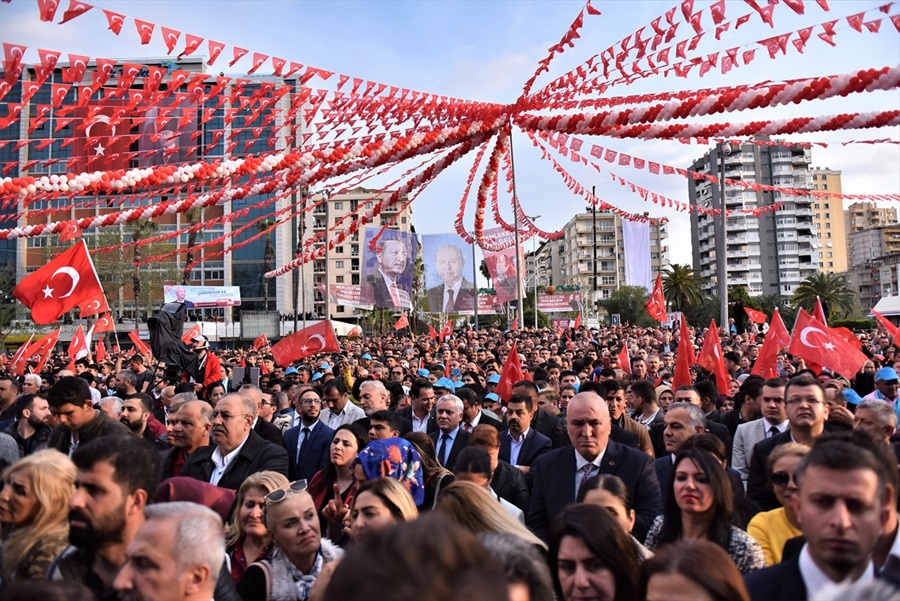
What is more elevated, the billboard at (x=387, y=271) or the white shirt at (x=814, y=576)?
the billboard at (x=387, y=271)

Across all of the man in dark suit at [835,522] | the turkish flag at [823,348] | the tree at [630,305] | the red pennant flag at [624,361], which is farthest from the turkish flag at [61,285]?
the tree at [630,305]

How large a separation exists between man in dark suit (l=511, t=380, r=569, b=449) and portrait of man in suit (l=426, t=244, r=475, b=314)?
19403 millimetres

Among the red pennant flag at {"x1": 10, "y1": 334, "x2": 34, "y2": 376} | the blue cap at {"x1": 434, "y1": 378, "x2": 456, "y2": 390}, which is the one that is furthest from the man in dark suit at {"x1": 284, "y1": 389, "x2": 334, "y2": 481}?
the red pennant flag at {"x1": 10, "y1": 334, "x2": 34, "y2": 376}

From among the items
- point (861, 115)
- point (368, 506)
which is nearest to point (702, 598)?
point (368, 506)

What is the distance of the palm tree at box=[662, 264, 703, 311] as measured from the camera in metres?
67.5

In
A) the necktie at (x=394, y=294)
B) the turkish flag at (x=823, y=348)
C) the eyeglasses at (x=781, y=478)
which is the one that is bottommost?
the eyeglasses at (x=781, y=478)

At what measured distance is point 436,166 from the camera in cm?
1188

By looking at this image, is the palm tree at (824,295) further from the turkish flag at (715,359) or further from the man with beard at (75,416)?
the man with beard at (75,416)

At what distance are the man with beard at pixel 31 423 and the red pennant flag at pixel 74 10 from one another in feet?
12.5

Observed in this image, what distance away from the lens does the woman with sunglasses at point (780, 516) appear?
4.12 m

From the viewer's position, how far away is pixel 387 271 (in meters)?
27.5

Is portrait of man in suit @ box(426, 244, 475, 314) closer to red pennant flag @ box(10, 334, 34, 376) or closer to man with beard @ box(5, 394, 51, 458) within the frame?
red pennant flag @ box(10, 334, 34, 376)

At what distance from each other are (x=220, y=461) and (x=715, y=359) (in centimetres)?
868

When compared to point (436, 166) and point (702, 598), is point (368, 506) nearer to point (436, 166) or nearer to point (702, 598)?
point (702, 598)
